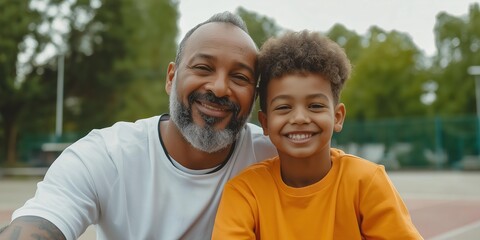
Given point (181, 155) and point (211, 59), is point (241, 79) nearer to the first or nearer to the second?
point (211, 59)

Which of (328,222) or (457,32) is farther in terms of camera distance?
(457,32)

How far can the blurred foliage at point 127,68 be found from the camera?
25016 millimetres

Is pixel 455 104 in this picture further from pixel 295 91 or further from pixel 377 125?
pixel 295 91

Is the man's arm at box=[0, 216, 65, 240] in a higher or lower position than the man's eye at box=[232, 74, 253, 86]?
lower

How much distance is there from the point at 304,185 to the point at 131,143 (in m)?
0.82

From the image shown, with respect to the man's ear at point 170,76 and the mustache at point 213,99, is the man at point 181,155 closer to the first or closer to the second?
the mustache at point 213,99

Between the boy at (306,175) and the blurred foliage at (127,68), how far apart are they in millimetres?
18450

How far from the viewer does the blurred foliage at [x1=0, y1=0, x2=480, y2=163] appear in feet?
82.1

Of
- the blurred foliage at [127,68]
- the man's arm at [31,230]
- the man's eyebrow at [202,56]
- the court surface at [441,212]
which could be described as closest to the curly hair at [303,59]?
the man's eyebrow at [202,56]

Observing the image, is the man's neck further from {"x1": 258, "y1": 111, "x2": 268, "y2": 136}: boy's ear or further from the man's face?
{"x1": 258, "y1": 111, "x2": 268, "y2": 136}: boy's ear

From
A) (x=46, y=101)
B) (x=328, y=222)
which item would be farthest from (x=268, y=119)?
(x=46, y=101)

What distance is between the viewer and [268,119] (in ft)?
7.75

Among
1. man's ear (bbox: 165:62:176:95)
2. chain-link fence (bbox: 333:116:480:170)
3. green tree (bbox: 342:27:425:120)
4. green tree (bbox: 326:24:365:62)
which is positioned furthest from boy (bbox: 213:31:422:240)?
green tree (bbox: 326:24:365:62)

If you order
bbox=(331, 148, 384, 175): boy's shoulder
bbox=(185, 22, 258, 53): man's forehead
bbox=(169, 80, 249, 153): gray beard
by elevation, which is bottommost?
bbox=(331, 148, 384, 175): boy's shoulder
